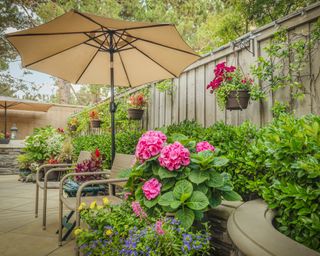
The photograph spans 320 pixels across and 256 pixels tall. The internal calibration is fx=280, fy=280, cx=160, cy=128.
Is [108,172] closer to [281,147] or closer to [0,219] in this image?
[0,219]

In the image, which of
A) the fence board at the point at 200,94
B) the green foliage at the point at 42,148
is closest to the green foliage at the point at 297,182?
the fence board at the point at 200,94

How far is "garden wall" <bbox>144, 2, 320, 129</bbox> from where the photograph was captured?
2182 mm

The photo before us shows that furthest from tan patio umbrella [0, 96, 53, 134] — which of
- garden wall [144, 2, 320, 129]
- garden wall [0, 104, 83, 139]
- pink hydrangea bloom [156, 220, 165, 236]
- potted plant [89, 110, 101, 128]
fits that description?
pink hydrangea bloom [156, 220, 165, 236]

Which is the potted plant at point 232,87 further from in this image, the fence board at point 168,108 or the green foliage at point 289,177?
the fence board at point 168,108

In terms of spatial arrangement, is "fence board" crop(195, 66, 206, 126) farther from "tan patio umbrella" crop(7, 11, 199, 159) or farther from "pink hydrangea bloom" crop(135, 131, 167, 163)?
"pink hydrangea bloom" crop(135, 131, 167, 163)

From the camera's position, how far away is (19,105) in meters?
10.8

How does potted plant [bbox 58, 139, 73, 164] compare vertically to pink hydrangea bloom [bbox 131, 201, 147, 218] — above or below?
above

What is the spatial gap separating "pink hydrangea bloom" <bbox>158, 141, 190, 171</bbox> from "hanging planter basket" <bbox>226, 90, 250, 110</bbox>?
1.08 metres

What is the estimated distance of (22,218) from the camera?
3.49 metres

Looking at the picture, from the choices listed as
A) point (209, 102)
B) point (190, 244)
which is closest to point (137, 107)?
point (209, 102)

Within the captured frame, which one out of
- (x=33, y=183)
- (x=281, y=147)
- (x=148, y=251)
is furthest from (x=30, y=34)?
(x=33, y=183)

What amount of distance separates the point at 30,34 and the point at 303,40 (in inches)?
90.9

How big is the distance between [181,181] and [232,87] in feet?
4.05

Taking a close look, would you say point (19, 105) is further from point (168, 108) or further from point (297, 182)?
point (297, 182)
